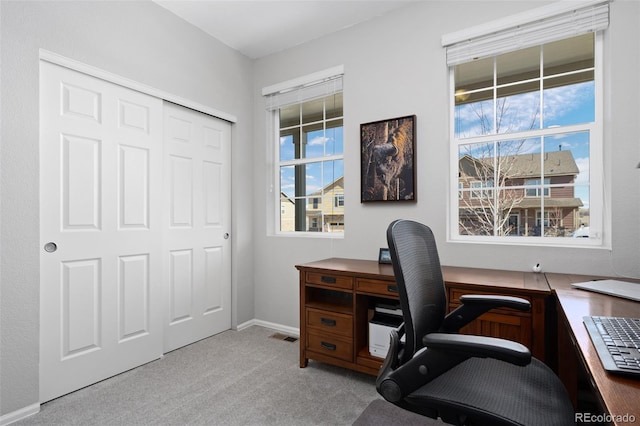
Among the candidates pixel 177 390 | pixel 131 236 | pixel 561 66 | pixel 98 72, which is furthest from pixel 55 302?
pixel 561 66

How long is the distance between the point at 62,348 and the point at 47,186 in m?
1.04

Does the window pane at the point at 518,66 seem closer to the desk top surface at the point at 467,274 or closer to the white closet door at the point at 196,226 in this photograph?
the desk top surface at the point at 467,274

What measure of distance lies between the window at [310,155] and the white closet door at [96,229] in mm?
1246

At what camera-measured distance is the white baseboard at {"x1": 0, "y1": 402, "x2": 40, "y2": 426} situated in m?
1.83

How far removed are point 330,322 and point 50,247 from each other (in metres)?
1.90

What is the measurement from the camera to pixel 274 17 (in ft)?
9.37

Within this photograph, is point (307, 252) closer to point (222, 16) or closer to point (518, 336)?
A: point (518, 336)

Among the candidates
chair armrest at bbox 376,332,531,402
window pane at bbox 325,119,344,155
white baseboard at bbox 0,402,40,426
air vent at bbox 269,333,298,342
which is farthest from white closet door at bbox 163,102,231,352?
chair armrest at bbox 376,332,531,402

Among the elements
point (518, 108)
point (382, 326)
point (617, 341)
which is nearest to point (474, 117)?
point (518, 108)

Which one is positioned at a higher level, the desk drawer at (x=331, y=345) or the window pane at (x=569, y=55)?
the window pane at (x=569, y=55)

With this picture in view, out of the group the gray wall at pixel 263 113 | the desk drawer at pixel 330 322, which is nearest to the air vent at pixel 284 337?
the gray wall at pixel 263 113

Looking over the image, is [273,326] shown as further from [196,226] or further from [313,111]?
[313,111]

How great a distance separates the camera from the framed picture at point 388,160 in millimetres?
2615

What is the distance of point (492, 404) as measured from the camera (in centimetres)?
101
